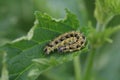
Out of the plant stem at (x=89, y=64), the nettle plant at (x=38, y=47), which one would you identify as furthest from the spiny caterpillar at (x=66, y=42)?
the plant stem at (x=89, y=64)

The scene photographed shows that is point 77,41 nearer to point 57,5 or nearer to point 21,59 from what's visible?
point 21,59

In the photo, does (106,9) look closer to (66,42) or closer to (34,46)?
(66,42)

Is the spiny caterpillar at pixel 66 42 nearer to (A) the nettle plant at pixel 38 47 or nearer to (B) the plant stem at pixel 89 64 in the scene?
(A) the nettle plant at pixel 38 47

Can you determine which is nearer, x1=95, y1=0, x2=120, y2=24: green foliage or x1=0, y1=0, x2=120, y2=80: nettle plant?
x1=0, y1=0, x2=120, y2=80: nettle plant

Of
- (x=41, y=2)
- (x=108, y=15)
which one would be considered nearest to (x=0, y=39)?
(x=41, y=2)

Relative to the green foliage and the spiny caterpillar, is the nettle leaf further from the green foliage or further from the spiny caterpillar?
the green foliage

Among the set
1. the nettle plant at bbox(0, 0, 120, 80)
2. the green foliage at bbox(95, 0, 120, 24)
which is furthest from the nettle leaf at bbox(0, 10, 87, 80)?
the green foliage at bbox(95, 0, 120, 24)
